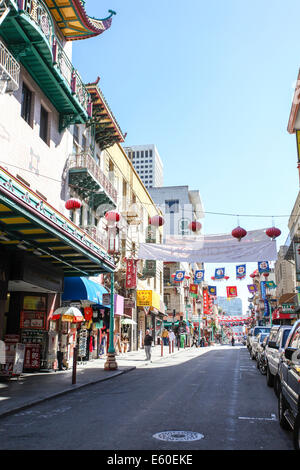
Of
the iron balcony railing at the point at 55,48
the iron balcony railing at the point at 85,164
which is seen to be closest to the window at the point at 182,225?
the iron balcony railing at the point at 85,164

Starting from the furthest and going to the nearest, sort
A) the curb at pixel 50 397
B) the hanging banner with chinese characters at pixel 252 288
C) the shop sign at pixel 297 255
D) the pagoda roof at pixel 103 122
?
the hanging banner with chinese characters at pixel 252 288, the shop sign at pixel 297 255, the pagoda roof at pixel 103 122, the curb at pixel 50 397

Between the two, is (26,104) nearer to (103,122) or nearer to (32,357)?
(103,122)

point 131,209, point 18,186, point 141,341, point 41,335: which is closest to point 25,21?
point 18,186

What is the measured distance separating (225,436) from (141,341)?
32.0 meters

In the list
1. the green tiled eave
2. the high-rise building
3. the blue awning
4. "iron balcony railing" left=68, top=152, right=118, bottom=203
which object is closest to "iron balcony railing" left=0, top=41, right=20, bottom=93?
the green tiled eave

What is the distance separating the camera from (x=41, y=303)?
61.3 feet

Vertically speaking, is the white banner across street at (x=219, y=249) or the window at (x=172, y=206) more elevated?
the window at (x=172, y=206)

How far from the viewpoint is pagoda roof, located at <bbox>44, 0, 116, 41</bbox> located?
18.4 m

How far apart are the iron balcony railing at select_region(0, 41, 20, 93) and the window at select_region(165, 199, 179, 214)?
61.0m

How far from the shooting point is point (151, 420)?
7898mm

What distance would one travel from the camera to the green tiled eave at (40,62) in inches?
579

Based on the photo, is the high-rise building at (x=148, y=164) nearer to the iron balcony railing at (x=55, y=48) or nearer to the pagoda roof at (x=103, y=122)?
the pagoda roof at (x=103, y=122)

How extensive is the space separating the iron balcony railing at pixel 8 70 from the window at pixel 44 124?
3.70 meters
